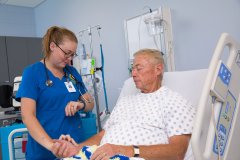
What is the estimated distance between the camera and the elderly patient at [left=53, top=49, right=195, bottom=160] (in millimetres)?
1295

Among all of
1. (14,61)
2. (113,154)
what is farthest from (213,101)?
(14,61)

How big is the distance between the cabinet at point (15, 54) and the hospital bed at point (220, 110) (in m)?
4.27

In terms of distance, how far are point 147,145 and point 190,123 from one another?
Result: 253 millimetres

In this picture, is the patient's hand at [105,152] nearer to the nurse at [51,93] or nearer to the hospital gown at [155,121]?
the hospital gown at [155,121]

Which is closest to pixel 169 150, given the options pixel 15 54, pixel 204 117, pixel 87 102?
pixel 204 117

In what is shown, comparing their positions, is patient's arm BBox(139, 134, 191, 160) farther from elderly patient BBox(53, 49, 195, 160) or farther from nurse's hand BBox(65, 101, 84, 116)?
nurse's hand BBox(65, 101, 84, 116)

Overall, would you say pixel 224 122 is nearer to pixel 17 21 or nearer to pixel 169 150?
pixel 169 150

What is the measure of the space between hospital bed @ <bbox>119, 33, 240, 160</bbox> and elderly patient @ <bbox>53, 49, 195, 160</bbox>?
0.16 metres

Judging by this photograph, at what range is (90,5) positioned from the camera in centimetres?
388

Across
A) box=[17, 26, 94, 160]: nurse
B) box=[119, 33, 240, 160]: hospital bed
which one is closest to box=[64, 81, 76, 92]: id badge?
box=[17, 26, 94, 160]: nurse

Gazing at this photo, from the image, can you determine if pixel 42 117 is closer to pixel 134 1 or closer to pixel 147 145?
pixel 147 145

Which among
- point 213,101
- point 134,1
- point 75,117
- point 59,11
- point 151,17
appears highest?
point 59,11

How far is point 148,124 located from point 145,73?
314mm

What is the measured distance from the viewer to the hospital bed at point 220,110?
3.28 ft
